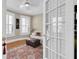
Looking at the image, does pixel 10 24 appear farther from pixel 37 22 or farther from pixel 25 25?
pixel 37 22

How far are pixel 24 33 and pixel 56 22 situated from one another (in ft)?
21.8

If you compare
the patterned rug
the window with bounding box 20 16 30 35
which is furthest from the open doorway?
the patterned rug

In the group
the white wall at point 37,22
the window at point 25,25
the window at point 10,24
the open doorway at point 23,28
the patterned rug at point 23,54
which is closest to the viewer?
the patterned rug at point 23,54

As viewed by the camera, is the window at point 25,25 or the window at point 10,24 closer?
the window at point 10,24

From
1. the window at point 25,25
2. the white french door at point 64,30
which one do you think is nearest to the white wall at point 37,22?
the window at point 25,25

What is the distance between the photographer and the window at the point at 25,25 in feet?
26.3

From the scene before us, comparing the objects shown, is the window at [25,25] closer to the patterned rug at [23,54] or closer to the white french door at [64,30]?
the patterned rug at [23,54]

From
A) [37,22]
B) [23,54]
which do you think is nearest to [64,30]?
[23,54]

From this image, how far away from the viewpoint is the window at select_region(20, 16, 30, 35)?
8006 millimetres

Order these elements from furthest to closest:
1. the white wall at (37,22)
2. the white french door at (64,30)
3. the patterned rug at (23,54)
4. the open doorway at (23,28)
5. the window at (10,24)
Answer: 1. the white wall at (37,22)
2. the window at (10,24)
3. the open doorway at (23,28)
4. the patterned rug at (23,54)
5. the white french door at (64,30)

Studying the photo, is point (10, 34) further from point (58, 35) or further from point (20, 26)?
point (58, 35)

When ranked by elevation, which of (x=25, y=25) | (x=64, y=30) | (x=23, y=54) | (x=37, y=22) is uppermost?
(x=37, y=22)

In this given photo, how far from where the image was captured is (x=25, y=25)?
27.4 feet

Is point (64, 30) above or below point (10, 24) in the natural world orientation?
below
